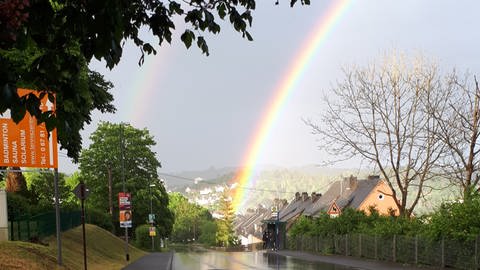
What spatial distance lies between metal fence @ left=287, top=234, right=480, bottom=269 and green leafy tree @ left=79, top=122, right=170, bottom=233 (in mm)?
31287

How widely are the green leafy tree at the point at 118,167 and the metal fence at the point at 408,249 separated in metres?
31.3

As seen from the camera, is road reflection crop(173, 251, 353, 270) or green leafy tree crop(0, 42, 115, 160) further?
road reflection crop(173, 251, 353, 270)

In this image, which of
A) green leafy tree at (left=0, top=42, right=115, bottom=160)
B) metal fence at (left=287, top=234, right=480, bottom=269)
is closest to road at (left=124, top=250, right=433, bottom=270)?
metal fence at (left=287, top=234, right=480, bottom=269)

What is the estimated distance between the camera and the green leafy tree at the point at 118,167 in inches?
2474

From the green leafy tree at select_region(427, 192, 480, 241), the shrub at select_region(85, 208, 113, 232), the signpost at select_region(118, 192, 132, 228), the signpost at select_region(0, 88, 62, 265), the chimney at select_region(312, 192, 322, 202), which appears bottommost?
the chimney at select_region(312, 192, 322, 202)

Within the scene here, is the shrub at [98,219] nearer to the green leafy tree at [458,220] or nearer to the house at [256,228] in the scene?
the green leafy tree at [458,220]

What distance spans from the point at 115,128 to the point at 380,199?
3416 cm

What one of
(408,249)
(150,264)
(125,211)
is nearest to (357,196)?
(125,211)

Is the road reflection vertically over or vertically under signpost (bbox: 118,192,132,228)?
under

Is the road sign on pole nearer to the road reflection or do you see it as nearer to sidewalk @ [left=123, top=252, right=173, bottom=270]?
sidewalk @ [left=123, top=252, right=173, bottom=270]

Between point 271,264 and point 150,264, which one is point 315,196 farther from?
point 150,264

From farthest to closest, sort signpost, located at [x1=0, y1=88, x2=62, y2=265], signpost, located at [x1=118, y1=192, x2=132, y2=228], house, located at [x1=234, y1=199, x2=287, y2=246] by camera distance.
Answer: house, located at [x1=234, y1=199, x2=287, y2=246]
signpost, located at [x1=118, y1=192, x2=132, y2=228]
signpost, located at [x1=0, y1=88, x2=62, y2=265]

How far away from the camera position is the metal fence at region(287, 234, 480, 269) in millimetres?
18558

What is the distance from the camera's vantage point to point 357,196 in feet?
215
